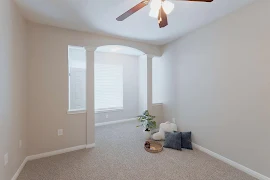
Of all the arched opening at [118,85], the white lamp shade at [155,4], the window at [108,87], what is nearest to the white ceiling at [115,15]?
the white lamp shade at [155,4]

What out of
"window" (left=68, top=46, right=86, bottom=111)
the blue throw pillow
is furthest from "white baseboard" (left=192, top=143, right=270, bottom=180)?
"window" (left=68, top=46, right=86, bottom=111)

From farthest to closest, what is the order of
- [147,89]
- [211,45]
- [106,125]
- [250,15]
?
[106,125] → [147,89] → [211,45] → [250,15]

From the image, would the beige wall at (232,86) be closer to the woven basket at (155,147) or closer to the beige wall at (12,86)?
the woven basket at (155,147)

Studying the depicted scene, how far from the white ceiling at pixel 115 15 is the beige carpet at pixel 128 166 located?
8.00 ft

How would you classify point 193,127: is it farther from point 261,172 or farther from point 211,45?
point 211,45

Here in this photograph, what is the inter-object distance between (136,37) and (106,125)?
2876 mm

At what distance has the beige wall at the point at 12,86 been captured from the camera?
1718 millimetres

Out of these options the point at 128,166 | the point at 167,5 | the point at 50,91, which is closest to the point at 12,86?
the point at 50,91

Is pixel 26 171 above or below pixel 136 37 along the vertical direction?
below

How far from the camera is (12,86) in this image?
1.99m

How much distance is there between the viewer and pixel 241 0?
2.04 m

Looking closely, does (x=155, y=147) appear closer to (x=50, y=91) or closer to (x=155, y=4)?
(x=50, y=91)

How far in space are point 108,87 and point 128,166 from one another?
2966mm

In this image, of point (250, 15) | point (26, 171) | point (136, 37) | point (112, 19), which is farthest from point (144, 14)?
point (26, 171)
